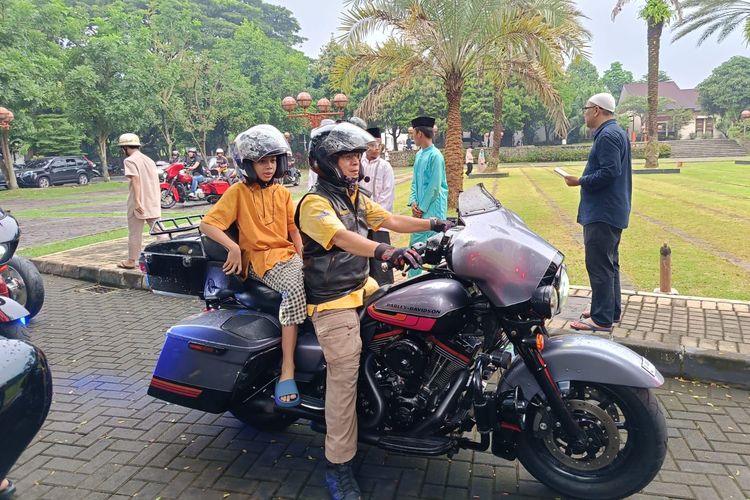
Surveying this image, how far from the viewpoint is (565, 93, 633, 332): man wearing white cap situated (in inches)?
183

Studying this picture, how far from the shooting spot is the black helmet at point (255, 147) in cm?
340

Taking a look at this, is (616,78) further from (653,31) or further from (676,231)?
(676,231)

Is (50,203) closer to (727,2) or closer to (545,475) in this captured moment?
(545,475)

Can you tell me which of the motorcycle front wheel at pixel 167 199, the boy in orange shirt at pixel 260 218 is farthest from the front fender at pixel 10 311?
the motorcycle front wheel at pixel 167 199

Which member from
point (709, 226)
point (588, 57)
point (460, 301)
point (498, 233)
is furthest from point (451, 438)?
point (588, 57)

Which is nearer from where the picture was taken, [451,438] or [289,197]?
[451,438]

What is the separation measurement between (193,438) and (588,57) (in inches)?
529

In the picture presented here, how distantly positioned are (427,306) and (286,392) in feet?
3.18

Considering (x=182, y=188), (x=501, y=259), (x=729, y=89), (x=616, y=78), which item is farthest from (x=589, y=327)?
(x=616, y=78)

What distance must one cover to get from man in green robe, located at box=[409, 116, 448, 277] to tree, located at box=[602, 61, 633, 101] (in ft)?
320

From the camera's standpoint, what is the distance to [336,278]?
2924mm

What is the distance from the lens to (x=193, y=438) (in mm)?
3664

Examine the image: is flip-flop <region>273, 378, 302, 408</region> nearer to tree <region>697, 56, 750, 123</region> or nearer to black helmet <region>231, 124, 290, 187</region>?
black helmet <region>231, 124, 290, 187</region>

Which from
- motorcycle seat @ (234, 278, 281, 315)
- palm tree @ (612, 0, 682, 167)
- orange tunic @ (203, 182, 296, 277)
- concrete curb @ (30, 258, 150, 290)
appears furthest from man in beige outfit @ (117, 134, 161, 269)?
palm tree @ (612, 0, 682, 167)
